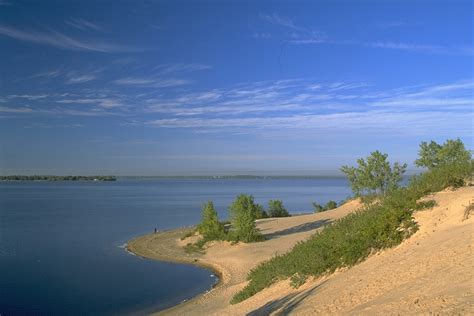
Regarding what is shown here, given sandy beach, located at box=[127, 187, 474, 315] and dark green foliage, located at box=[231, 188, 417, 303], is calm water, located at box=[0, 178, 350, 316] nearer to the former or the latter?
sandy beach, located at box=[127, 187, 474, 315]

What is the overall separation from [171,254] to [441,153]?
2314cm

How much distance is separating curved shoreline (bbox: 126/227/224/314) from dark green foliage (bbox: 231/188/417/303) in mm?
7144

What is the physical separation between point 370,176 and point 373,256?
84.6 feet

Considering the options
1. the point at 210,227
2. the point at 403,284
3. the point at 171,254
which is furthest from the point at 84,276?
the point at 403,284

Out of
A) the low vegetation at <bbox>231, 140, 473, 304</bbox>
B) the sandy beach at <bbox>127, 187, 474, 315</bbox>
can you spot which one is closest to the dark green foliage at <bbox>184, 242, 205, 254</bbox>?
the sandy beach at <bbox>127, 187, 474, 315</bbox>

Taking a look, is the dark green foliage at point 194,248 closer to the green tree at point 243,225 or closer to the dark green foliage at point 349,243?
the green tree at point 243,225

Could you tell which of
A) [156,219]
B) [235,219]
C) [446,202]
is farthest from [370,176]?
[156,219]

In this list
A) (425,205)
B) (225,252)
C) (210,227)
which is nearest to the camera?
(425,205)

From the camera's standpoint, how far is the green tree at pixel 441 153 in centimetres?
3436

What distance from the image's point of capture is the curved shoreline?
2599 cm

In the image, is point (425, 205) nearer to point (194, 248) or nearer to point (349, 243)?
point (349, 243)

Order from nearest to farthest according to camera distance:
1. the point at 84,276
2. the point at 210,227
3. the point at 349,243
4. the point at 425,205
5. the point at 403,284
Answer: the point at 403,284, the point at 349,243, the point at 425,205, the point at 84,276, the point at 210,227

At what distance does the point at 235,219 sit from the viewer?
124 ft

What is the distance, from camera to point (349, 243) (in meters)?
16.0
